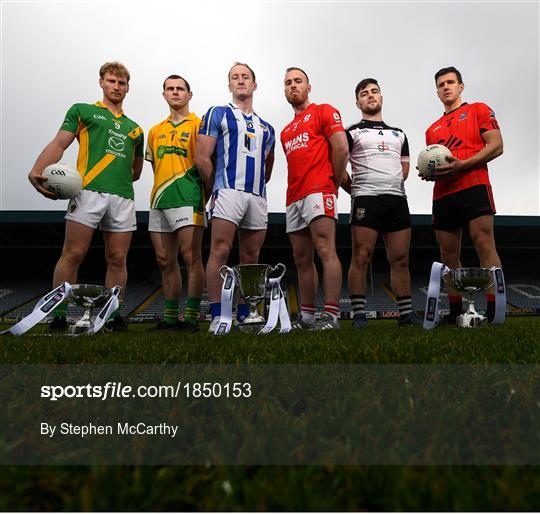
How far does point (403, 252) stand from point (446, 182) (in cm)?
75

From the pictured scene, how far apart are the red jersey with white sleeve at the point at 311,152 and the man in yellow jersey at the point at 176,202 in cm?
87

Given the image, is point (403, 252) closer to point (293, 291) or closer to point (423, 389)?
point (423, 389)

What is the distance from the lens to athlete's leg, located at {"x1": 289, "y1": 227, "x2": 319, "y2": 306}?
3809 mm

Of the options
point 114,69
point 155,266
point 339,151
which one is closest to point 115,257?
point 114,69

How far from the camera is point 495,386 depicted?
1.08m

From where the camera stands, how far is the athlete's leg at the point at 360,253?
156 inches

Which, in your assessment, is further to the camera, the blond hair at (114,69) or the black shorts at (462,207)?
the blond hair at (114,69)

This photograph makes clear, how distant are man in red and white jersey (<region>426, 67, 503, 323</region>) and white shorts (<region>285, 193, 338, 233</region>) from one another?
102cm

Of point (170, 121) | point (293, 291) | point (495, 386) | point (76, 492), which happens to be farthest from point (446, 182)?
point (293, 291)

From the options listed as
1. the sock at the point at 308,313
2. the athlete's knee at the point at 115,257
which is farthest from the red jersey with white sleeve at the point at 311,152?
the athlete's knee at the point at 115,257

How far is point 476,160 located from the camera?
12.1 ft

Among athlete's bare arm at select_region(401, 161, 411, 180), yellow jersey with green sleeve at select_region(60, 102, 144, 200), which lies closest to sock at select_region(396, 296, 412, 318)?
athlete's bare arm at select_region(401, 161, 411, 180)

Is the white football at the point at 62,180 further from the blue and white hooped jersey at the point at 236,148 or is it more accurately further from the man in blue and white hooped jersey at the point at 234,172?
the blue and white hooped jersey at the point at 236,148

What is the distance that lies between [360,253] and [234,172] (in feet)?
4.66
